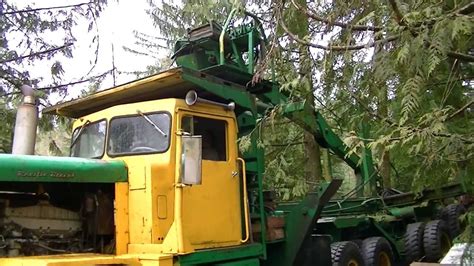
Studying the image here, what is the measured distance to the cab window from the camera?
558 cm

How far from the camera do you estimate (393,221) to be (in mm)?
9570

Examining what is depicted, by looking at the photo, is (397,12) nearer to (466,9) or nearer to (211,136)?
(466,9)

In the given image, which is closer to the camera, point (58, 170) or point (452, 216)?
point (58, 170)

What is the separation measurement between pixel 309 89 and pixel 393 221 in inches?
255

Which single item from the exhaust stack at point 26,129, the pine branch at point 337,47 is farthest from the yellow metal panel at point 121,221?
the pine branch at point 337,47

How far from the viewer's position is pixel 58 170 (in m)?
4.72

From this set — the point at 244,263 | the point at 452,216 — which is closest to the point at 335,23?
the point at 244,263

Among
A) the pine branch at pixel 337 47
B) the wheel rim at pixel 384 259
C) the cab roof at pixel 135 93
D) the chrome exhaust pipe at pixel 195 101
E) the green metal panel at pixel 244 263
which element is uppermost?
the cab roof at pixel 135 93

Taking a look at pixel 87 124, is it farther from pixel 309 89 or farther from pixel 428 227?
pixel 428 227

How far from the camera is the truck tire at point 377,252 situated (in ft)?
25.2

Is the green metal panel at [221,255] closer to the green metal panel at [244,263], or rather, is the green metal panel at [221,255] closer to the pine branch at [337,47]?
the green metal panel at [244,263]

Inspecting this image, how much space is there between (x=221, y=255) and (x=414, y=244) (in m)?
4.59

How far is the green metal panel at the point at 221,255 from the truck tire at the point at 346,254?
161 centimetres

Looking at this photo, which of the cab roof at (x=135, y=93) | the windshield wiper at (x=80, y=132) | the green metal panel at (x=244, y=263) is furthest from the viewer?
the windshield wiper at (x=80, y=132)
